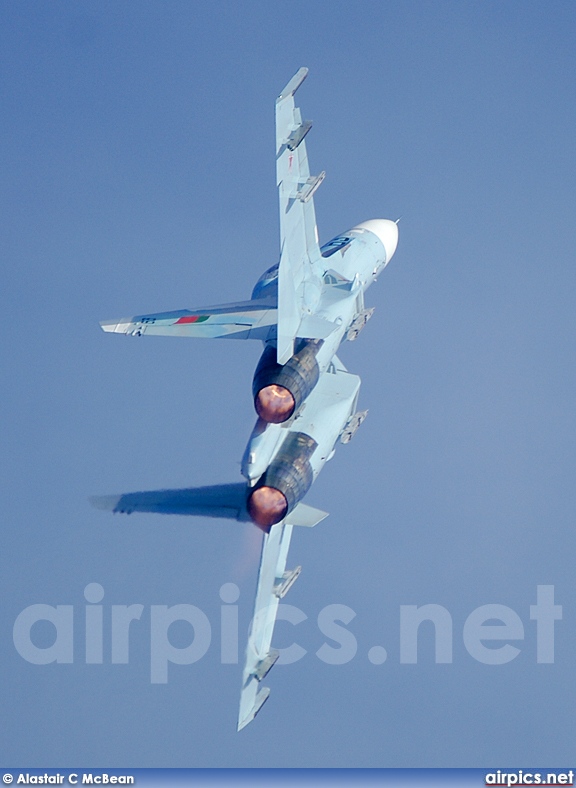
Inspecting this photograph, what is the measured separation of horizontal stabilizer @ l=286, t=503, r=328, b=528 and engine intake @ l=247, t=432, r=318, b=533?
75 centimetres

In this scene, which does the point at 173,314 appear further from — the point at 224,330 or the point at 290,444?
the point at 290,444

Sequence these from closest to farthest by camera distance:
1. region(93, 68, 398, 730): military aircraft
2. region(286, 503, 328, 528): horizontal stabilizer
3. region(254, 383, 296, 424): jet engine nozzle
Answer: region(254, 383, 296, 424): jet engine nozzle < region(93, 68, 398, 730): military aircraft < region(286, 503, 328, 528): horizontal stabilizer

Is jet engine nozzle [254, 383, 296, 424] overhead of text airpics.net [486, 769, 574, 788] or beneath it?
overhead

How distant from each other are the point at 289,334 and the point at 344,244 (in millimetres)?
9021

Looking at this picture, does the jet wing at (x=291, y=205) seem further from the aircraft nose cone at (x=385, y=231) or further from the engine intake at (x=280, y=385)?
the aircraft nose cone at (x=385, y=231)

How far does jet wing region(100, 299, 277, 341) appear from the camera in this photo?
34.4 metres

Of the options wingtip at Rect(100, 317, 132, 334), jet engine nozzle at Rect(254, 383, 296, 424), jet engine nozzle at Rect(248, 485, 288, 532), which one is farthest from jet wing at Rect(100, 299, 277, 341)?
jet engine nozzle at Rect(248, 485, 288, 532)

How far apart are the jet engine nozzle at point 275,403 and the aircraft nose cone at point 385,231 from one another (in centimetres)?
1142

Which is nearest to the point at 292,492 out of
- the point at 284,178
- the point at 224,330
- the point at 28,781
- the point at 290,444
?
the point at 290,444

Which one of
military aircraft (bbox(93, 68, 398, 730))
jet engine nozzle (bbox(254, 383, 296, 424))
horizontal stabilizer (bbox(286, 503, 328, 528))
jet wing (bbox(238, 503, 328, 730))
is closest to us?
jet engine nozzle (bbox(254, 383, 296, 424))

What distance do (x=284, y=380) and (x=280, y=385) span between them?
145mm

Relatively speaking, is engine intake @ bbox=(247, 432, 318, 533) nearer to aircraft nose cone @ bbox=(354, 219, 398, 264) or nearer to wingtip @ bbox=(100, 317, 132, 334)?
wingtip @ bbox=(100, 317, 132, 334)

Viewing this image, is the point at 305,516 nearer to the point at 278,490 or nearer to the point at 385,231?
the point at 278,490

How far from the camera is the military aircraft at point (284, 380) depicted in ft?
107
